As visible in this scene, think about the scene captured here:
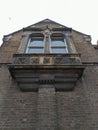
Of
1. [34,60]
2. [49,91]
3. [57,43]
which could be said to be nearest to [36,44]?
[57,43]

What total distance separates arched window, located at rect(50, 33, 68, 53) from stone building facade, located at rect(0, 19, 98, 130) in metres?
0.20

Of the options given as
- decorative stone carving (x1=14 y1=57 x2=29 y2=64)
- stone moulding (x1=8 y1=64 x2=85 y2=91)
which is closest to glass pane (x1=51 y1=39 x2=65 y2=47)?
decorative stone carving (x1=14 y1=57 x2=29 y2=64)

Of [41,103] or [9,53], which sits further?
[9,53]

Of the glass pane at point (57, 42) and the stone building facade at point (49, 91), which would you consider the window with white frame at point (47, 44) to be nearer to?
the glass pane at point (57, 42)

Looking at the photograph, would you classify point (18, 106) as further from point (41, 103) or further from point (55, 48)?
point (55, 48)

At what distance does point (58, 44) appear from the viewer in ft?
32.2

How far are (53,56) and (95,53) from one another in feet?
7.24

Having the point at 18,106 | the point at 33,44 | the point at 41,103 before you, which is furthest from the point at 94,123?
the point at 33,44

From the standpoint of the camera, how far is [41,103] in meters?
6.10

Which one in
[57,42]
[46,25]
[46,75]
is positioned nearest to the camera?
[46,75]

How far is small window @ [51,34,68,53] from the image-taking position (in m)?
9.27

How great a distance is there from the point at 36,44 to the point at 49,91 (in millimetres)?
3883

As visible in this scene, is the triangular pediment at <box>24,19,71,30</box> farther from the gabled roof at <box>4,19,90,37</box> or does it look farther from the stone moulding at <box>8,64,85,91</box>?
the stone moulding at <box>8,64,85,91</box>

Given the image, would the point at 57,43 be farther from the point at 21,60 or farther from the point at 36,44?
the point at 21,60
